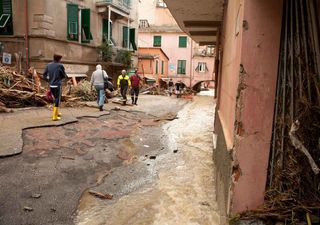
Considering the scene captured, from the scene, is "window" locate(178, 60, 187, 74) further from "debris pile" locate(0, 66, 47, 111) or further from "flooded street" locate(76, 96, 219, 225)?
"flooded street" locate(76, 96, 219, 225)

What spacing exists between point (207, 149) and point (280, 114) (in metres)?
5.48

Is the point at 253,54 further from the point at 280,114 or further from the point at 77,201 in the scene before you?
the point at 77,201

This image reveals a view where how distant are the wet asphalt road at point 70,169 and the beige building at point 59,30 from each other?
321 inches

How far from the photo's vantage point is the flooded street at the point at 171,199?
4074 mm

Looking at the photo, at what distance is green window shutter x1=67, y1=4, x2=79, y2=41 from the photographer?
1695 cm

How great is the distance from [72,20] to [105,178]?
13.6 meters

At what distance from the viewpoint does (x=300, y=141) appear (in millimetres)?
2430

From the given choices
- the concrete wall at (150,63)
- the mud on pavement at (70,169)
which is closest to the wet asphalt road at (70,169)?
the mud on pavement at (70,169)

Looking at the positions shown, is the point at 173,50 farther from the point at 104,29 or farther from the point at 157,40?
the point at 104,29

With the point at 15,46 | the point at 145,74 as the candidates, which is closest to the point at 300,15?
the point at 15,46

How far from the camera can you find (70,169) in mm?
5770

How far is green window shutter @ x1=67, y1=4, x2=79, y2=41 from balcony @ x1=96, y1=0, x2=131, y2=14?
10.5 ft

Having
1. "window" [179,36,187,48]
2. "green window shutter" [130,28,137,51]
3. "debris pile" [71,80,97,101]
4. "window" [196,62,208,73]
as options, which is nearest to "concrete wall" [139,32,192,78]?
"window" [179,36,187,48]

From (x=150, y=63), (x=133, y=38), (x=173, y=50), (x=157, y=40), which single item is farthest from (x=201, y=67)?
(x=133, y=38)
